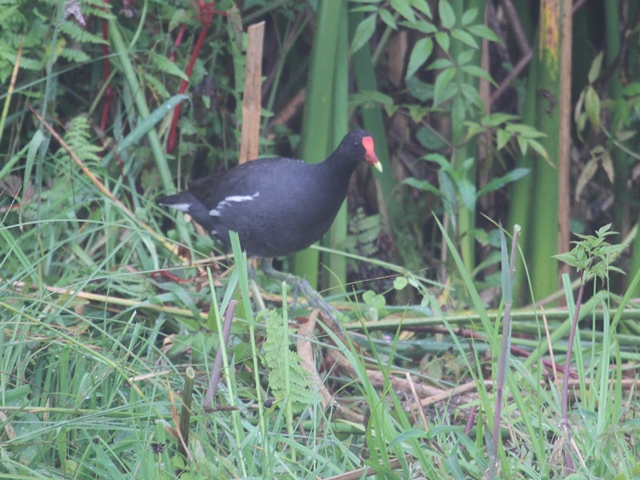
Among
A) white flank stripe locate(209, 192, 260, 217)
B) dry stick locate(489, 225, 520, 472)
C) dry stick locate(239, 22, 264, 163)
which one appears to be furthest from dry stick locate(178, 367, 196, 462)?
dry stick locate(239, 22, 264, 163)

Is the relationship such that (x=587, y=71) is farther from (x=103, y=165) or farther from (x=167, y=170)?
(x=103, y=165)

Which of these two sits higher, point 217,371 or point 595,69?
point 595,69

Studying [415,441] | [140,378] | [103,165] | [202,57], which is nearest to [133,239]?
[103,165]

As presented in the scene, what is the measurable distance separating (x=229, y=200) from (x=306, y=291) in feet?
1.59

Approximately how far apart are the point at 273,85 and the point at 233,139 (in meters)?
0.29

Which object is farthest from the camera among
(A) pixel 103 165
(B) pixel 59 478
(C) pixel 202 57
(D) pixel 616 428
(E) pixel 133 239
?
(C) pixel 202 57

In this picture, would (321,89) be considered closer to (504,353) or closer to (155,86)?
(155,86)

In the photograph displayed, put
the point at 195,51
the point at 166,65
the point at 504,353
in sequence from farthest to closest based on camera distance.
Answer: the point at 195,51
the point at 166,65
the point at 504,353

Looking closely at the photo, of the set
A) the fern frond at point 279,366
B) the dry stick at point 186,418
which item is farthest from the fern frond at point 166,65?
the dry stick at point 186,418

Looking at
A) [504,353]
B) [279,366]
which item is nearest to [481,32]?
[279,366]

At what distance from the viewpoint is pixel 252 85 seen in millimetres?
2957

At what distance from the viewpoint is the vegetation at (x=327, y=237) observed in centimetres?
177

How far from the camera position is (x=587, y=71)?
3.52 m

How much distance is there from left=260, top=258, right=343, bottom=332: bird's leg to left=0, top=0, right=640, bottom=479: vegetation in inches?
1.8
